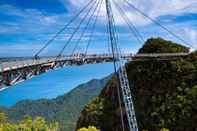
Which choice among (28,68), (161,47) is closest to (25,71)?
(28,68)

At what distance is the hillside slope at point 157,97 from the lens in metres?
106

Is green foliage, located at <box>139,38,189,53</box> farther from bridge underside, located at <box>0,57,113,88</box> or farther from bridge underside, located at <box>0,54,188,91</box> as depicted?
bridge underside, located at <box>0,57,113,88</box>

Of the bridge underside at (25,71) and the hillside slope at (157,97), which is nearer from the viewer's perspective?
the bridge underside at (25,71)

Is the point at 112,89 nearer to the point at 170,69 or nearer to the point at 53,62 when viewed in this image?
the point at 170,69

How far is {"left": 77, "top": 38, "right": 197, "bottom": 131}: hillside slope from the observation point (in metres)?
106

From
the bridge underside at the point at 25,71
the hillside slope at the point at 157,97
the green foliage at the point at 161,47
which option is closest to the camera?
the bridge underside at the point at 25,71

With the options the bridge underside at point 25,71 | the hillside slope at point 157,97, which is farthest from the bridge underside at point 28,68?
the hillside slope at point 157,97

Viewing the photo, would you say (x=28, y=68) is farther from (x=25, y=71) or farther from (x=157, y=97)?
(x=157, y=97)

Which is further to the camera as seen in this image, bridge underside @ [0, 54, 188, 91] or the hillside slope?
the hillside slope

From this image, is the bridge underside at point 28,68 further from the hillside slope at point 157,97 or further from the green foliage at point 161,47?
the green foliage at point 161,47

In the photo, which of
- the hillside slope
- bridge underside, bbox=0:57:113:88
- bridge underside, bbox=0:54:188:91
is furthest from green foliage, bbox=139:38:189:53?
bridge underside, bbox=0:57:113:88

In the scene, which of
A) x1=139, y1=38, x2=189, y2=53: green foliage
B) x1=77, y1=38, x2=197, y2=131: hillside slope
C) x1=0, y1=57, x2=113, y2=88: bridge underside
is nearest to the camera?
x1=0, y1=57, x2=113, y2=88: bridge underside

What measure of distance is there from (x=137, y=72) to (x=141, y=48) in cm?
735

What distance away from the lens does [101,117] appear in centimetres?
12519
